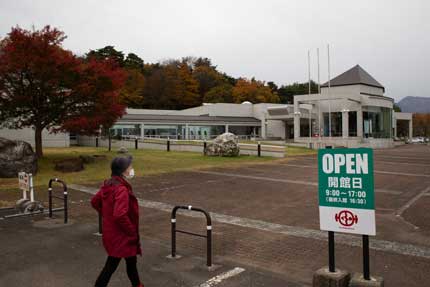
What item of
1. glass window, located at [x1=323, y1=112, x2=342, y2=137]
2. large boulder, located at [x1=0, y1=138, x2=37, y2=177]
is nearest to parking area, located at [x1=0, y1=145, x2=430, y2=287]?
large boulder, located at [x1=0, y1=138, x2=37, y2=177]

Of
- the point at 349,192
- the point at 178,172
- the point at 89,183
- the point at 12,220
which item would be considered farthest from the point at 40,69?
the point at 349,192

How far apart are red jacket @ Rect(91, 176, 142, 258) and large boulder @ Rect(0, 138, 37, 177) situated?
1409cm

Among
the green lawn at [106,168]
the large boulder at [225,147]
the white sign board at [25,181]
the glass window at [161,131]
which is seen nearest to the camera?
the white sign board at [25,181]

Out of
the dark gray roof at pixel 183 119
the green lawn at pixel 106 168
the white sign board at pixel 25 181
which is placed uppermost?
the dark gray roof at pixel 183 119

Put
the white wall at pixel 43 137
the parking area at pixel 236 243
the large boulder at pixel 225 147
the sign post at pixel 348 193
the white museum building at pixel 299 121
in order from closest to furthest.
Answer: the sign post at pixel 348 193 < the parking area at pixel 236 243 < the large boulder at pixel 225 147 < the white wall at pixel 43 137 < the white museum building at pixel 299 121

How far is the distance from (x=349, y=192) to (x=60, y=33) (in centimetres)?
1874

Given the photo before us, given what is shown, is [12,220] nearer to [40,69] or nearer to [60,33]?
[40,69]

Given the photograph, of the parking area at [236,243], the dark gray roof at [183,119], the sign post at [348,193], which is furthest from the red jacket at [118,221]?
the dark gray roof at [183,119]

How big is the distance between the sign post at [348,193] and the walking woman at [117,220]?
7.53 feet

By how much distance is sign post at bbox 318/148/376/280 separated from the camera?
14.8 ft

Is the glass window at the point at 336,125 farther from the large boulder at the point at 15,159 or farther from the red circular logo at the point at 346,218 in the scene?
the red circular logo at the point at 346,218

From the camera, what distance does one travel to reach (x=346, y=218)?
185 inches

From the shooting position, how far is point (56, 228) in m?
8.34

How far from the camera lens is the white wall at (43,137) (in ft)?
120
